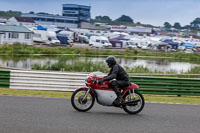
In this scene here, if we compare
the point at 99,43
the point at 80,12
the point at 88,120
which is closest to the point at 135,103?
the point at 88,120

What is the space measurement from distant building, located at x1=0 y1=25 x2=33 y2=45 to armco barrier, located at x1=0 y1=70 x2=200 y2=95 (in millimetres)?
55801

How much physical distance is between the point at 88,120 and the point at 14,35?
6702cm

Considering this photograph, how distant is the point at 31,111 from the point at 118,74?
2453 millimetres

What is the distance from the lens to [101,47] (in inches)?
3659

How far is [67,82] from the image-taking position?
60.5 ft

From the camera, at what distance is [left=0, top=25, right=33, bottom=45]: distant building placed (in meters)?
73.4

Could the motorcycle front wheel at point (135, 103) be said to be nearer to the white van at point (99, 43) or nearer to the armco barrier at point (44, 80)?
the armco barrier at point (44, 80)

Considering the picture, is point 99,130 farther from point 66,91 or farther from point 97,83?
point 66,91

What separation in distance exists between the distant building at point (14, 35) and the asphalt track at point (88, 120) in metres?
62.4

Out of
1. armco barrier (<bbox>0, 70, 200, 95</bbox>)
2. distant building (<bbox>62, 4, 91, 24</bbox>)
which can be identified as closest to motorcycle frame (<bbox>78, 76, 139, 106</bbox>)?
armco barrier (<bbox>0, 70, 200, 95</bbox>)

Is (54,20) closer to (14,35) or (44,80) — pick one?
(14,35)

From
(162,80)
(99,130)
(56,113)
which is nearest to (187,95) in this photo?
(162,80)

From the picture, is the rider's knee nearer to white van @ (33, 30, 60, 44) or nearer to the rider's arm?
the rider's arm

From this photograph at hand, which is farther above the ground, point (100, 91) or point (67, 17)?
point (67, 17)
